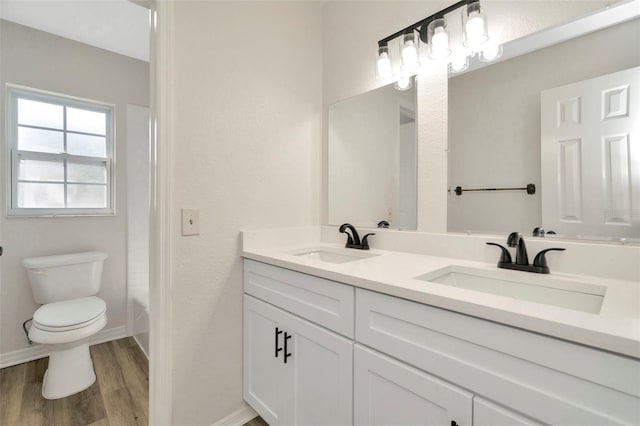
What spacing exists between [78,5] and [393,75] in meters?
2.08

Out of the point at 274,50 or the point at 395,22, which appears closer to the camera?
the point at 395,22

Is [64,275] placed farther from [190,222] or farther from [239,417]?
[239,417]

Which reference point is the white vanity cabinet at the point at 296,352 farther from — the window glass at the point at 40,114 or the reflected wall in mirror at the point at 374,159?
the window glass at the point at 40,114

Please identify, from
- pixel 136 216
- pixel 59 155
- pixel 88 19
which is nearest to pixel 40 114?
pixel 59 155

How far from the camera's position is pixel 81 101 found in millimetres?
2238

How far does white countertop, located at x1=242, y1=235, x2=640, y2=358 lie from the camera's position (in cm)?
52

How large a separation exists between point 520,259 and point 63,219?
2923mm

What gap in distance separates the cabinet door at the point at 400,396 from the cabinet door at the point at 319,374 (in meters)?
0.05

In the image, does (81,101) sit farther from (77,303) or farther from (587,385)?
(587,385)

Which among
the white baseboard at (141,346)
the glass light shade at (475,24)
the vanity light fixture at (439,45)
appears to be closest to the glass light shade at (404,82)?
the vanity light fixture at (439,45)

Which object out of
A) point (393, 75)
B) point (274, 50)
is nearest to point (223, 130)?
point (274, 50)

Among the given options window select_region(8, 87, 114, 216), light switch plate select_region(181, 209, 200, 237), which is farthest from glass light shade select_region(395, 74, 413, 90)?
window select_region(8, 87, 114, 216)

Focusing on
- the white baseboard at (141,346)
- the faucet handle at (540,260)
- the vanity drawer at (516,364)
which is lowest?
the white baseboard at (141,346)

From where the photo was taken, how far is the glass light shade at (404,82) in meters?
1.38
